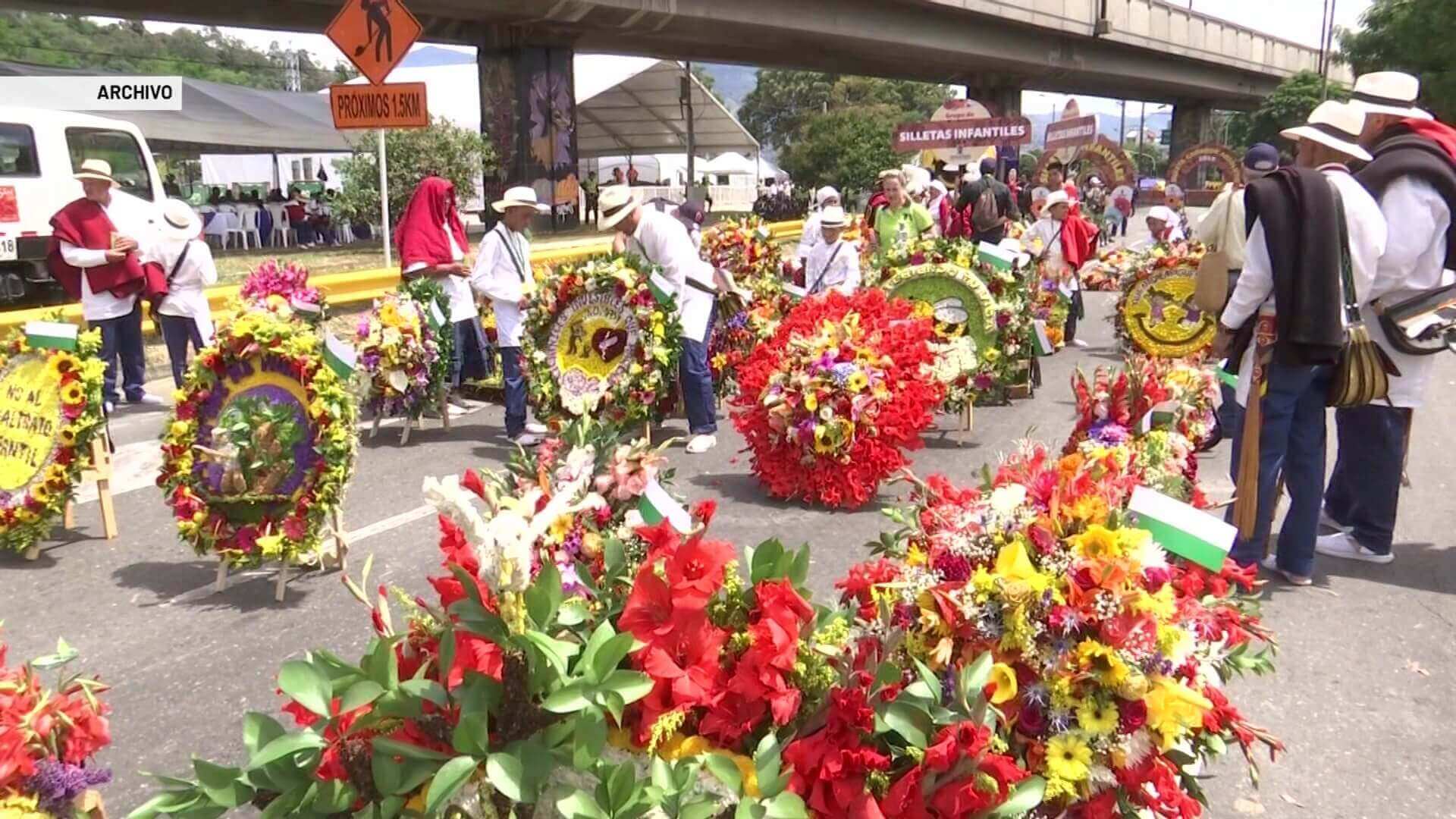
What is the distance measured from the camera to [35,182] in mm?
14242

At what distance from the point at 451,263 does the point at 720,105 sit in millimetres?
35689

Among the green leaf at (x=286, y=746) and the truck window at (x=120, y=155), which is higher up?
the truck window at (x=120, y=155)

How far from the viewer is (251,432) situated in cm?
506

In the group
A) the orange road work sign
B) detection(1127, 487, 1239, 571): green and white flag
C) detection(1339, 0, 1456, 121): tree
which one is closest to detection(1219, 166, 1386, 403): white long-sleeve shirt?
detection(1127, 487, 1239, 571): green and white flag

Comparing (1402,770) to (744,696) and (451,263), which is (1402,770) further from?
(451,263)

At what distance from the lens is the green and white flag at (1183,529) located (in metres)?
2.62

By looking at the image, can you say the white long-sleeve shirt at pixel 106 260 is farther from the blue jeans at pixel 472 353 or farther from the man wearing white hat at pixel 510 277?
the man wearing white hat at pixel 510 277

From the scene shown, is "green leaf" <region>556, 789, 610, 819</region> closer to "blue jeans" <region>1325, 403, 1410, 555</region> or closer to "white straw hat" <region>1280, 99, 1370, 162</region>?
"white straw hat" <region>1280, 99, 1370, 162</region>

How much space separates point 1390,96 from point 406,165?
843 inches

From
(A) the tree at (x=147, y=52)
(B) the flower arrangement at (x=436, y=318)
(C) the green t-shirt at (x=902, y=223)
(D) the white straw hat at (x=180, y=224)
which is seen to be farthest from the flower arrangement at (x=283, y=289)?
(A) the tree at (x=147, y=52)

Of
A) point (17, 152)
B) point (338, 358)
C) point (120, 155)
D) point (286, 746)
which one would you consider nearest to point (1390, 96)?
point (338, 358)

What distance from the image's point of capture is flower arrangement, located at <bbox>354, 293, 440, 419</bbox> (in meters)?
8.09

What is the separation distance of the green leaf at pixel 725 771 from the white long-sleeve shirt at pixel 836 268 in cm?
680

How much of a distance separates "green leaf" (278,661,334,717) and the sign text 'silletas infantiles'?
20.9 metres
